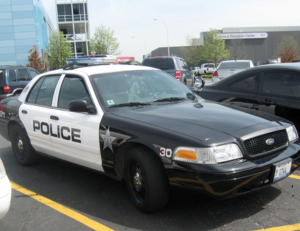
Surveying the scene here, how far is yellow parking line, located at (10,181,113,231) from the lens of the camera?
11.2ft

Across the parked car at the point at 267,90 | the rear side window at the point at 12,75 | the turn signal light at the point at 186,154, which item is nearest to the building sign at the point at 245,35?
the rear side window at the point at 12,75

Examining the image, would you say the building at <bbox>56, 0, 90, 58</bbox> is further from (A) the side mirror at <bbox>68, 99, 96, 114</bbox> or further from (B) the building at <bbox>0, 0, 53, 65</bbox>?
(A) the side mirror at <bbox>68, 99, 96, 114</bbox>

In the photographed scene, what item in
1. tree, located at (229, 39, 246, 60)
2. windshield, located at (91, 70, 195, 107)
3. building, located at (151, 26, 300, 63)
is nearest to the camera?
windshield, located at (91, 70, 195, 107)

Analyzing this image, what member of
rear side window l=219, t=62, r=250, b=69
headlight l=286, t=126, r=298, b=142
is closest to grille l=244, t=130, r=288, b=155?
headlight l=286, t=126, r=298, b=142

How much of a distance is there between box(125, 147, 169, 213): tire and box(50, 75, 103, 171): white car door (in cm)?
57

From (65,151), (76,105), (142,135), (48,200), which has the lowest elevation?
(48,200)

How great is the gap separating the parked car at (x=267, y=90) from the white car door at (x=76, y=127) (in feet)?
8.60

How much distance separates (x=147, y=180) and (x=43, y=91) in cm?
257

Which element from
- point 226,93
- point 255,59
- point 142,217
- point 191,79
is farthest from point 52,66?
point 255,59

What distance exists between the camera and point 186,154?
3.14 meters

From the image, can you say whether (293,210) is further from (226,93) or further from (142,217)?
(226,93)

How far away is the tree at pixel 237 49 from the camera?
60656mm

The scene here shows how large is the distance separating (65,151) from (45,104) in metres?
0.88

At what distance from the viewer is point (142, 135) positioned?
3.46 meters
